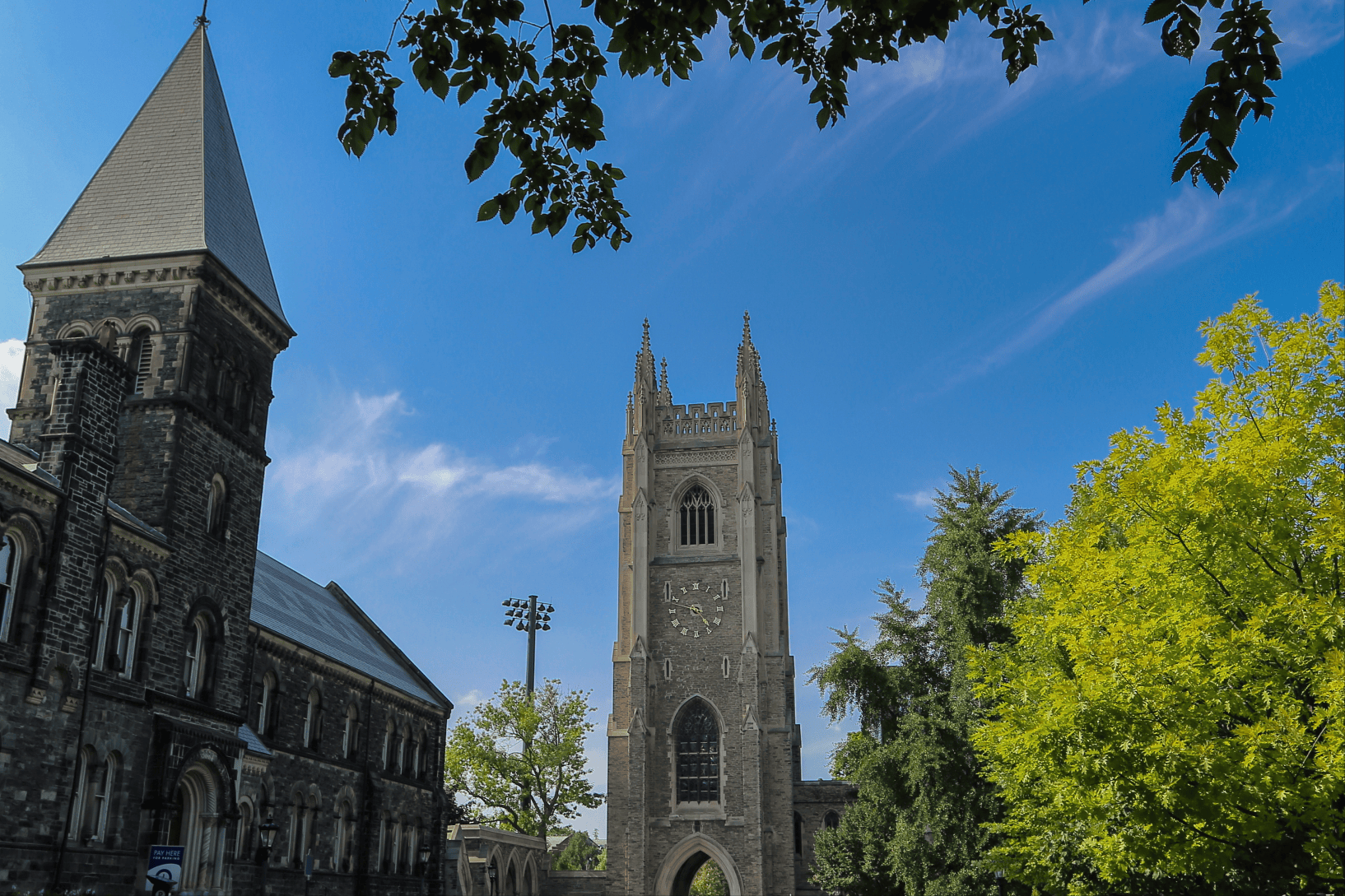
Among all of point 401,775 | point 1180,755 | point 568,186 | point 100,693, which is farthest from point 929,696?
point 568,186

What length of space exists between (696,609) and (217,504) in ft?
108

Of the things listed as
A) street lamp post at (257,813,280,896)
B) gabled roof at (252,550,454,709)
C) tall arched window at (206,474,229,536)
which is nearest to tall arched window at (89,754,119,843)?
tall arched window at (206,474,229,536)

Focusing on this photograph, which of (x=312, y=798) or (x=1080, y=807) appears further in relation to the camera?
(x=312, y=798)

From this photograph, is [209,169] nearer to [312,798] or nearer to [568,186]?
[312,798]

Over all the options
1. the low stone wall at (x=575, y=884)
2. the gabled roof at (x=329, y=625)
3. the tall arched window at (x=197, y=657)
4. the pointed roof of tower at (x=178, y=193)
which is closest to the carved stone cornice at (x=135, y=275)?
the pointed roof of tower at (x=178, y=193)

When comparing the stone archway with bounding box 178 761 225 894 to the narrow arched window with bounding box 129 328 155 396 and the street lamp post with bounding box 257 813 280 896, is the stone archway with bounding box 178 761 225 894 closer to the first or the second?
the street lamp post with bounding box 257 813 280 896

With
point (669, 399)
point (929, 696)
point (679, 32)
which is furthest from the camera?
point (669, 399)

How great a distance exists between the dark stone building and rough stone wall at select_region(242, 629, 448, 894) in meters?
0.09

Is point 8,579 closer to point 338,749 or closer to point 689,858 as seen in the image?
point 338,749

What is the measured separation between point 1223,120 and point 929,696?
29012 mm

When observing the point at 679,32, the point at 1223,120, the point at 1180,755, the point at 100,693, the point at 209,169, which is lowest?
the point at 1180,755

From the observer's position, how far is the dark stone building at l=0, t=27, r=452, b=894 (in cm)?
1723

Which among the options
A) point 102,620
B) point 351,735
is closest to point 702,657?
point 351,735

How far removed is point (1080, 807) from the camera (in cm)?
1534
